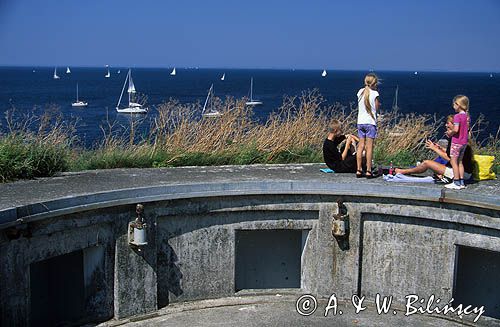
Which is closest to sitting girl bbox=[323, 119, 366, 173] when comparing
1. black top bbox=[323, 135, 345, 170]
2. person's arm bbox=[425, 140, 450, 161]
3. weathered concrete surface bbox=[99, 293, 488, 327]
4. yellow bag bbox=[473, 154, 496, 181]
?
black top bbox=[323, 135, 345, 170]

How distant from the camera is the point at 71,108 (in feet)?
214

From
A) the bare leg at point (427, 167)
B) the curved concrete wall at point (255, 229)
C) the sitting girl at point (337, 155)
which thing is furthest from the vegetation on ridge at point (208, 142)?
the bare leg at point (427, 167)

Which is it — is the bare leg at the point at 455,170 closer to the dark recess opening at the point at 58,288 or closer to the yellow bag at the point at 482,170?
the yellow bag at the point at 482,170

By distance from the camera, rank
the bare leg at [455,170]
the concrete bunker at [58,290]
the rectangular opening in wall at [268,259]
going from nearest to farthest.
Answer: the concrete bunker at [58,290] < the bare leg at [455,170] < the rectangular opening in wall at [268,259]

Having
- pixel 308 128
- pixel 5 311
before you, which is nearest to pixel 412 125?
pixel 308 128

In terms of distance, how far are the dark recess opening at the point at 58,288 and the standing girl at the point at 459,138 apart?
4.70 metres

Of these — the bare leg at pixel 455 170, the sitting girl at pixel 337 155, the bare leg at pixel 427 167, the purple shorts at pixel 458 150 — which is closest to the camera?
the bare leg at pixel 455 170

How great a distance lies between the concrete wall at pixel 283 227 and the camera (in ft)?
24.1

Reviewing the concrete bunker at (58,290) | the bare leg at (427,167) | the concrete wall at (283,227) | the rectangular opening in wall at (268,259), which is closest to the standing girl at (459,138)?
the bare leg at (427,167)

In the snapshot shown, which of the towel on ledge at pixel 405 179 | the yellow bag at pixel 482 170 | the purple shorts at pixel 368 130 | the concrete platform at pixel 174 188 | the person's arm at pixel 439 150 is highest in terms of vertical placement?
the purple shorts at pixel 368 130

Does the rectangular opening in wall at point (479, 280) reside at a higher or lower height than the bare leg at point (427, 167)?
lower

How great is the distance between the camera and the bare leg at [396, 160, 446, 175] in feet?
28.0

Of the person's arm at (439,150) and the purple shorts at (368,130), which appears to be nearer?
the person's arm at (439,150)

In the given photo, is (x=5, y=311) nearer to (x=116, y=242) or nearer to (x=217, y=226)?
(x=116, y=242)
